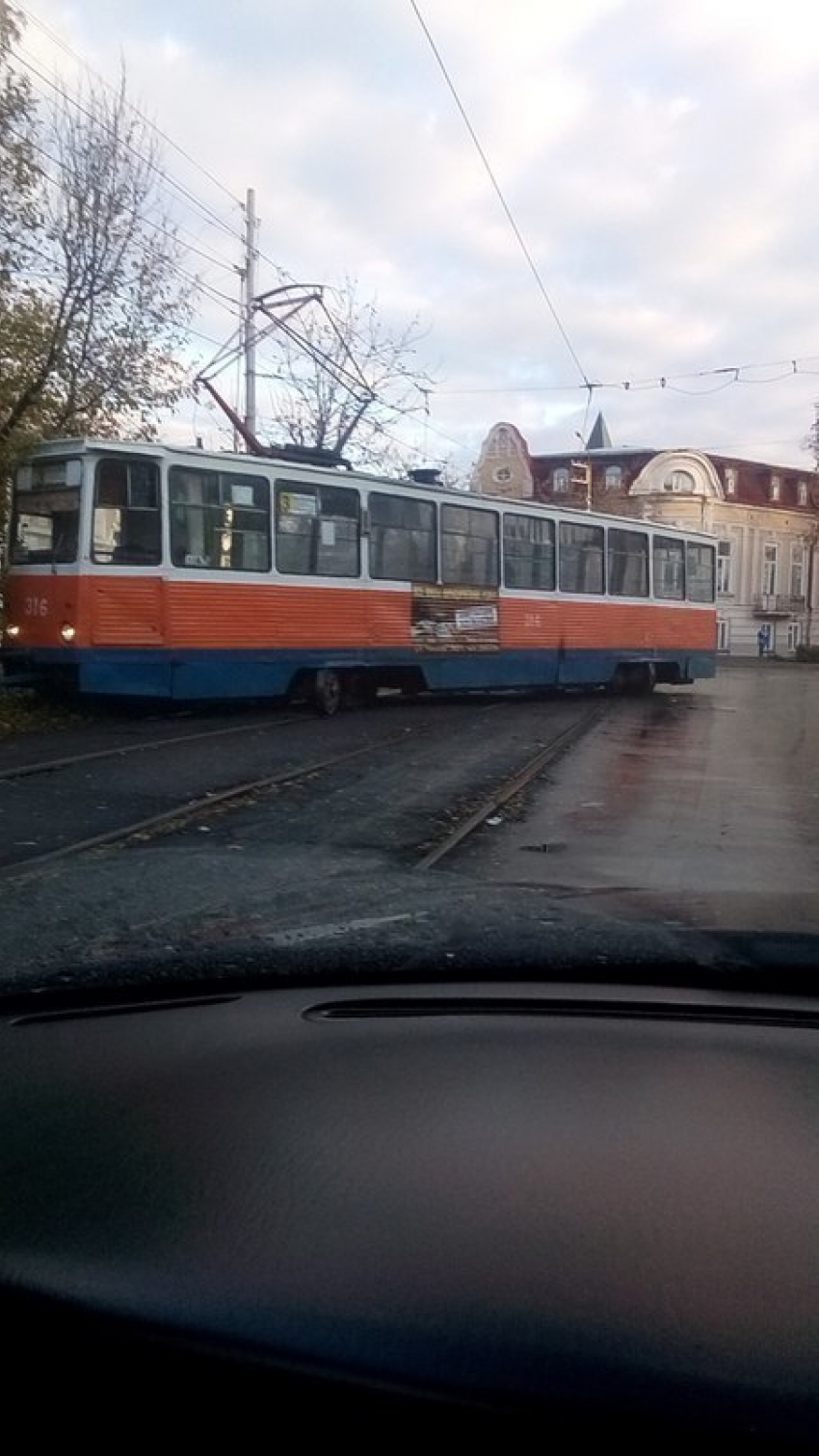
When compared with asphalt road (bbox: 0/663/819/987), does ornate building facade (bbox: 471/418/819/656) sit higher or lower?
higher

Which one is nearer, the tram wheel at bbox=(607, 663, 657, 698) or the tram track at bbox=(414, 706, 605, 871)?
the tram track at bbox=(414, 706, 605, 871)

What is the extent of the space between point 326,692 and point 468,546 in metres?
3.87

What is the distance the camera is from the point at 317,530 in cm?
1769

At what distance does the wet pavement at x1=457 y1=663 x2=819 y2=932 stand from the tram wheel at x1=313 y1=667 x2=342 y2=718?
3.67m

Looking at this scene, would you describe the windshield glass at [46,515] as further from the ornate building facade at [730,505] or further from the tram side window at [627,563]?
the ornate building facade at [730,505]

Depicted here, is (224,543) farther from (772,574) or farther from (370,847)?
(772,574)

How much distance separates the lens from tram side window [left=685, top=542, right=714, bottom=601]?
2627 centimetres

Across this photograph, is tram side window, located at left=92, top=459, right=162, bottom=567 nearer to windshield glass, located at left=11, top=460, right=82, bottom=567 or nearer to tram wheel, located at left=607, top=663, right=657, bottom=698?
windshield glass, located at left=11, top=460, right=82, bottom=567

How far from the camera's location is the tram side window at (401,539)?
18609mm

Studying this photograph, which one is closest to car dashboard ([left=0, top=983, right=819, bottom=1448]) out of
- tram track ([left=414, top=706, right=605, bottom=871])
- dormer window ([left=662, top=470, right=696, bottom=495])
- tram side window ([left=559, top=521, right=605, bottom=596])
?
tram track ([left=414, top=706, right=605, bottom=871])

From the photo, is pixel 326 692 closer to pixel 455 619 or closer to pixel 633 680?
pixel 455 619

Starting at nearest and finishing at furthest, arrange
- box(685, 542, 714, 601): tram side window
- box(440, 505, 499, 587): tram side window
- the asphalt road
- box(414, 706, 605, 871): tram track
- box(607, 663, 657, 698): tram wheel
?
1. the asphalt road
2. box(414, 706, 605, 871): tram track
3. box(440, 505, 499, 587): tram side window
4. box(607, 663, 657, 698): tram wheel
5. box(685, 542, 714, 601): tram side window

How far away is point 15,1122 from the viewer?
2.20 meters

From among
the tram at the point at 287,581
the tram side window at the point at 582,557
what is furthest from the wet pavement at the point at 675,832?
the tram side window at the point at 582,557
